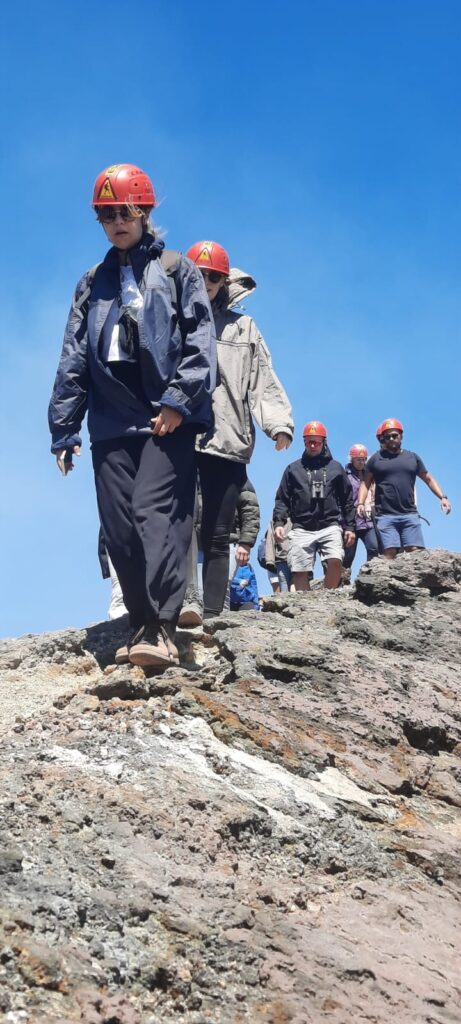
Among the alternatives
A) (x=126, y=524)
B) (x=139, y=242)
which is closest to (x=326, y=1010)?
A: (x=126, y=524)

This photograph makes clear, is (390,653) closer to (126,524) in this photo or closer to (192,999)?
(126,524)

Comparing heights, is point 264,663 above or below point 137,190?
below

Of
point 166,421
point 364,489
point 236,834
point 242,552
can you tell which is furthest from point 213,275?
point 364,489

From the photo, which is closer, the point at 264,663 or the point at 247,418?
the point at 264,663

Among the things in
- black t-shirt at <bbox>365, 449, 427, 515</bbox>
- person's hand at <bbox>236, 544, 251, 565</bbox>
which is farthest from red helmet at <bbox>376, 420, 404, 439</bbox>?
person's hand at <bbox>236, 544, 251, 565</bbox>

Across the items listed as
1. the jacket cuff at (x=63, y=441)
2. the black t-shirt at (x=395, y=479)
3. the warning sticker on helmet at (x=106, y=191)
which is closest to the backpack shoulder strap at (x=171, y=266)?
the warning sticker on helmet at (x=106, y=191)

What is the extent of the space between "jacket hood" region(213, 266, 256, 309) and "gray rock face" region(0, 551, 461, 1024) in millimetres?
2327

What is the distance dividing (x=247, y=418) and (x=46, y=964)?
184 inches

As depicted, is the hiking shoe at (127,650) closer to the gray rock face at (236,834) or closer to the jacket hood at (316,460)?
the gray rock face at (236,834)

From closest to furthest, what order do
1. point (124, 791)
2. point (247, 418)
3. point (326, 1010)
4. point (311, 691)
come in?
1. point (326, 1010)
2. point (124, 791)
3. point (311, 691)
4. point (247, 418)

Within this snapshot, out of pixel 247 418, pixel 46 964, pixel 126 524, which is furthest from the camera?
pixel 247 418

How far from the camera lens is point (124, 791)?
4145 millimetres

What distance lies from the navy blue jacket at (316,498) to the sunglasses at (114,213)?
17.7 feet

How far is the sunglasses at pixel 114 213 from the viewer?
5.94 m
